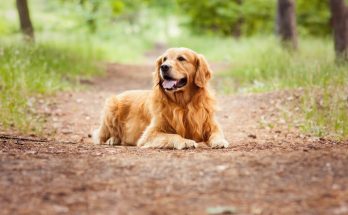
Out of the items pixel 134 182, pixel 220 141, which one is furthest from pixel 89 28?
pixel 134 182

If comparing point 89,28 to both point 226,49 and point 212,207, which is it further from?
point 212,207

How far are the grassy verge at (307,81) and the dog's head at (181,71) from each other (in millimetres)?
1577

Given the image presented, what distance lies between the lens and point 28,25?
46.4 ft

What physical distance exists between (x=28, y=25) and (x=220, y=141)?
379 inches

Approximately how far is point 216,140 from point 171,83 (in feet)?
2.72

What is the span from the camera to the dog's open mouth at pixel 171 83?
6.11 m

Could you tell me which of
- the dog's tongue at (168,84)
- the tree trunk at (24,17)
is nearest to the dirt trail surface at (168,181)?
the dog's tongue at (168,84)

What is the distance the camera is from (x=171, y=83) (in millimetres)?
6160

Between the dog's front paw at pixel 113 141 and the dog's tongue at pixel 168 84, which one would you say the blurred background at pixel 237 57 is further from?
the dog's tongue at pixel 168 84

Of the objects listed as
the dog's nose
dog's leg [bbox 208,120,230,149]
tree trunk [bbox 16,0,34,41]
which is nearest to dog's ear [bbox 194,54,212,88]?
the dog's nose

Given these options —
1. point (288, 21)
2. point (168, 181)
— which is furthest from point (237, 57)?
point (168, 181)

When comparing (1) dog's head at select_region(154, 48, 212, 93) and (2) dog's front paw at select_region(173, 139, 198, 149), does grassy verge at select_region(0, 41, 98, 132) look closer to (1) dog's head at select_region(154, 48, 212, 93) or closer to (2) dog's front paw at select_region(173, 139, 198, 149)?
(1) dog's head at select_region(154, 48, 212, 93)

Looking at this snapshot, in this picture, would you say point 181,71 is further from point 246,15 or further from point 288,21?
point 246,15

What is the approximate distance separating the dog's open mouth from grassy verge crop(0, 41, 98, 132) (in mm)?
2213
